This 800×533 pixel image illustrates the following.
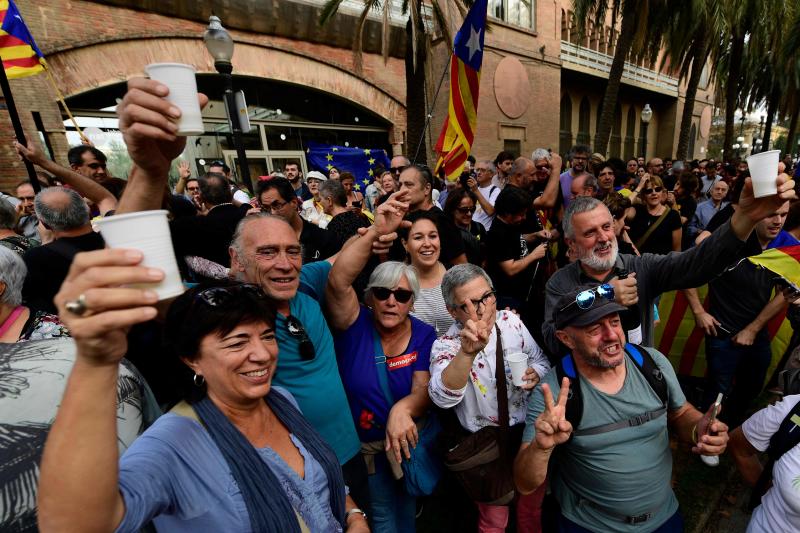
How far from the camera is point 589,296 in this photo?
5.83 ft

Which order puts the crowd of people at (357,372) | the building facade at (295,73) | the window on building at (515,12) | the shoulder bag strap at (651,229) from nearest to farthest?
the crowd of people at (357,372) → the shoulder bag strap at (651,229) → the building facade at (295,73) → the window on building at (515,12)

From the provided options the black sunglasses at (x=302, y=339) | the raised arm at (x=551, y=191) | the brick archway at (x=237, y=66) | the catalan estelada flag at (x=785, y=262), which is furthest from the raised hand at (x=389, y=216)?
the brick archway at (x=237, y=66)

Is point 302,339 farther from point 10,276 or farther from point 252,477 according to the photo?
point 10,276

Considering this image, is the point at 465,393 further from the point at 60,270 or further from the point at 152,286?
the point at 60,270

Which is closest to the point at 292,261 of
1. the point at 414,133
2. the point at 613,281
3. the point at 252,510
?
the point at 252,510

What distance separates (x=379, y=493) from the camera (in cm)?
218

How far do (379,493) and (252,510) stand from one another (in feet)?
4.06

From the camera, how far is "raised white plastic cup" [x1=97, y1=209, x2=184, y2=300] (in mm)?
736

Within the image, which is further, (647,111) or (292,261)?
(647,111)

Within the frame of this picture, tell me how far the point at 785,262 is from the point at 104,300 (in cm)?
354

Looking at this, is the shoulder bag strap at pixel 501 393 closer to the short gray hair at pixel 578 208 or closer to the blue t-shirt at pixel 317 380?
the blue t-shirt at pixel 317 380

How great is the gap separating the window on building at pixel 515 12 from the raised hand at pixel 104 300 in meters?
17.6

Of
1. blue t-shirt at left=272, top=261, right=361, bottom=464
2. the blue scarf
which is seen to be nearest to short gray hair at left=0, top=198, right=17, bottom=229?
blue t-shirt at left=272, top=261, right=361, bottom=464

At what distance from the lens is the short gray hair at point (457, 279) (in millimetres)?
2090
